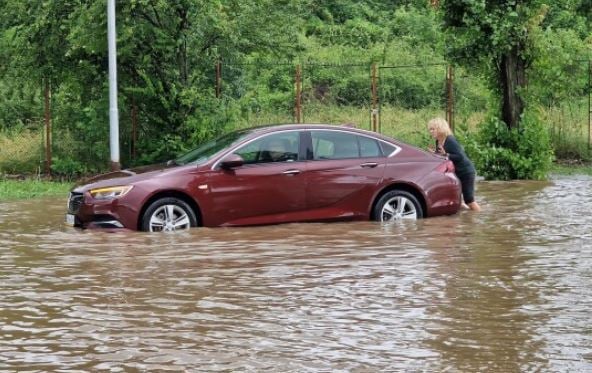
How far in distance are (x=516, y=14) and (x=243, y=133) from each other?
852 cm

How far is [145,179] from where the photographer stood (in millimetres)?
12188

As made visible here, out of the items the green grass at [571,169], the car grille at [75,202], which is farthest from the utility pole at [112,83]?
the green grass at [571,169]

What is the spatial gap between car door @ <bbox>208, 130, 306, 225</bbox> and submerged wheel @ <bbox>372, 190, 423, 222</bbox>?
1147mm

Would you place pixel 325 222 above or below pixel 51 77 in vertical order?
below

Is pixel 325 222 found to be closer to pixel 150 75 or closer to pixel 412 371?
pixel 412 371

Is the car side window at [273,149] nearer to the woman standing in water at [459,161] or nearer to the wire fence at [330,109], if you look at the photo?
the woman standing in water at [459,161]

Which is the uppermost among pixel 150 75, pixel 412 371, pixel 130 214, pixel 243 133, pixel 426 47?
pixel 426 47

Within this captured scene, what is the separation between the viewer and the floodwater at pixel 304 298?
6703 millimetres

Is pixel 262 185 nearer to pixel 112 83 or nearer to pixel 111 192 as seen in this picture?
pixel 111 192

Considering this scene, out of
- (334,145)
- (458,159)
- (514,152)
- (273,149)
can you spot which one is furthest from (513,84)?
(273,149)

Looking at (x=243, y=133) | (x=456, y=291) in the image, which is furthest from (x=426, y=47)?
(x=456, y=291)

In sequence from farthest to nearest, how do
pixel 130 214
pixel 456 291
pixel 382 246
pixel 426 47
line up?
1. pixel 426 47
2. pixel 130 214
3. pixel 382 246
4. pixel 456 291

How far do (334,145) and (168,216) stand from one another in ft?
7.86

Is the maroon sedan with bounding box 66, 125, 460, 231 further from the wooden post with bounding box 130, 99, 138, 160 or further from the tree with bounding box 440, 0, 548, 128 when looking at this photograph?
the wooden post with bounding box 130, 99, 138, 160
